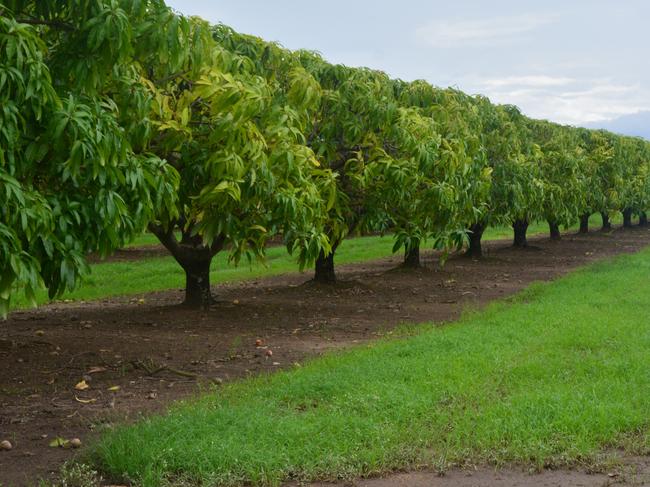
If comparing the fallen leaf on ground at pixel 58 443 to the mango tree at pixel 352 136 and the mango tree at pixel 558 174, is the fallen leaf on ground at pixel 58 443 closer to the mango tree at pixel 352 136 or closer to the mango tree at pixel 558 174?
the mango tree at pixel 352 136

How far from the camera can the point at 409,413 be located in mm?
6059

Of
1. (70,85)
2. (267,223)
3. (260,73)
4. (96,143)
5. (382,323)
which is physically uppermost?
(260,73)

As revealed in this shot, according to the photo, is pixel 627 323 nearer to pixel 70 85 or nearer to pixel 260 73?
pixel 260 73

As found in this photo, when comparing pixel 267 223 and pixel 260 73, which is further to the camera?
pixel 260 73

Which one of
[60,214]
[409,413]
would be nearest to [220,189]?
[60,214]

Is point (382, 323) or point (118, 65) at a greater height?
point (118, 65)

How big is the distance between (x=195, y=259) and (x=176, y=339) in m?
2.28

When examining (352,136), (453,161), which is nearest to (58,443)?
(352,136)

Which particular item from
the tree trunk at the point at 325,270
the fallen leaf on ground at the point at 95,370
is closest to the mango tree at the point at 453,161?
the tree trunk at the point at 325,270

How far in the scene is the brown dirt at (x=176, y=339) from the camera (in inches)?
248

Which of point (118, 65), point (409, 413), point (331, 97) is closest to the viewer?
point (409, 413)

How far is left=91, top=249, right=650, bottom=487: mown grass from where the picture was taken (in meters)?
5.11

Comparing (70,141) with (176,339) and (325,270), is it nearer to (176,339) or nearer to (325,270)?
(176,339)

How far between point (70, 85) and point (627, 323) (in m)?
7.03
